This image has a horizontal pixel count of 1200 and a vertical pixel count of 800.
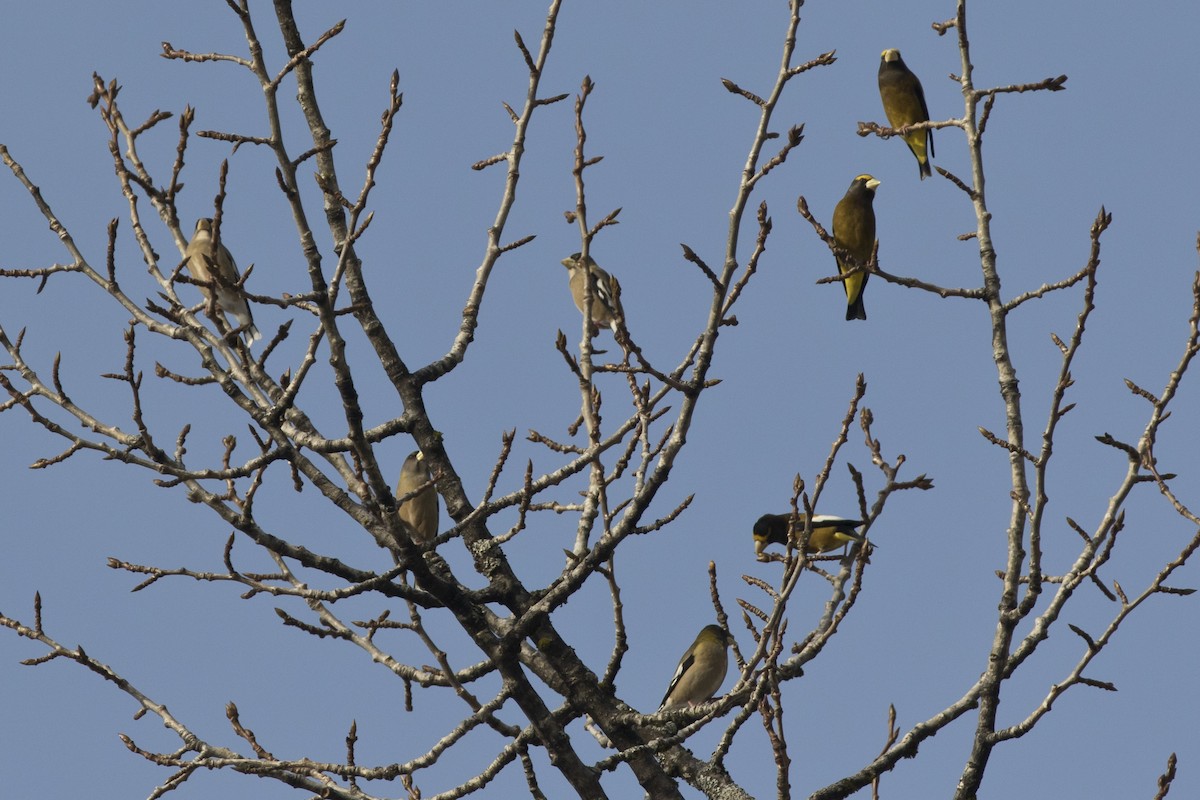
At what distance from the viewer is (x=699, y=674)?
30.6 feet

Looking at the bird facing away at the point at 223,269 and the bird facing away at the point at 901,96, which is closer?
the bird facing away at the point at 223,269

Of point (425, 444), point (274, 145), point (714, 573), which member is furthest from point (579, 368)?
point (425, 444)

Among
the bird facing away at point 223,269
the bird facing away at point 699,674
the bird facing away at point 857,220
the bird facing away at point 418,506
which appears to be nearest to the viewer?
the bird facing away at point 223,269

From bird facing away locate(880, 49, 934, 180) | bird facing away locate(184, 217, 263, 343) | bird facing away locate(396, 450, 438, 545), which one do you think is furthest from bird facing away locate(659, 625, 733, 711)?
bird facing away locate(880, 49, 934, 180)

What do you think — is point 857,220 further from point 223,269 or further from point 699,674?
point 223,269

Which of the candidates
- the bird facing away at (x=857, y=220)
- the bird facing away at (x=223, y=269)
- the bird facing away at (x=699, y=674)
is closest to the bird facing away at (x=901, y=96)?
the bird facing away at (x=857, y=220)

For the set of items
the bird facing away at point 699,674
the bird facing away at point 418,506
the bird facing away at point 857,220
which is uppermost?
the bird facing away at point 857,220

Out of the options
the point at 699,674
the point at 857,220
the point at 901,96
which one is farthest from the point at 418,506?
the point at 901,96

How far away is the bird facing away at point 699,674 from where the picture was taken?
9320 mm

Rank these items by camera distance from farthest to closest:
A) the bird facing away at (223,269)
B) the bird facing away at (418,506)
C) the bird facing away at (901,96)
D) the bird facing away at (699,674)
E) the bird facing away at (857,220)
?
1. the bird facing away at (901,96)
2. the bird facing away at (857,220)
3. the bird facing away at (699,674)
4. the bird facing away at (418,506)
5. the bird facing away at (223,269)

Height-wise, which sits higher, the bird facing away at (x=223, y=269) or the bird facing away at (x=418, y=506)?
the bird facing away at (x=223, y=269)

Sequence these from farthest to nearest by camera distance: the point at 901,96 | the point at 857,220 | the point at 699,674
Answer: the point at 901,96, the point at 857,220, the point at 699,674

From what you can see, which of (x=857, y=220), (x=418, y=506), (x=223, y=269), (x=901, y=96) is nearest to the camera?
(x=223, y=269)

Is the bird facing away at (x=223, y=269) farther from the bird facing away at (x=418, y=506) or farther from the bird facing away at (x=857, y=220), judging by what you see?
the bird facing away at (x=857, y=220)
